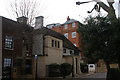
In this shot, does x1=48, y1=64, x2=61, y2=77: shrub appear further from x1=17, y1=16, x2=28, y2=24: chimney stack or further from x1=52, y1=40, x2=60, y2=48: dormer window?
x1=17, y1=16, x2=28, y2=24: chimney stack

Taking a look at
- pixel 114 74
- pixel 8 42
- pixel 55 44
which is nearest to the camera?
pixel 114 74

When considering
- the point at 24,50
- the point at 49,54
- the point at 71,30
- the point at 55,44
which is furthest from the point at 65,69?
the point at 71,30

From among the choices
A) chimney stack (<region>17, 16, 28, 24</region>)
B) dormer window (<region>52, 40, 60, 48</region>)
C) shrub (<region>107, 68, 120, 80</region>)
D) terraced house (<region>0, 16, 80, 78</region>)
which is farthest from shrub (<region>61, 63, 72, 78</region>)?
shrub (<region>107, 68, 120, 80</region>)

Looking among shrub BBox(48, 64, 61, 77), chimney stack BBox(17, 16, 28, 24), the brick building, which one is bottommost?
shrub BBox(48, 64, 61, 77)

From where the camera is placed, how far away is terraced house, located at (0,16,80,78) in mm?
25156

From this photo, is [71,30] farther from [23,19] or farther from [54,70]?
[23,19]

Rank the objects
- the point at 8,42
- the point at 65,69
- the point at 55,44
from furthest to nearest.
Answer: the point at 55,44 < the point at 65,69 < the point at 8,42

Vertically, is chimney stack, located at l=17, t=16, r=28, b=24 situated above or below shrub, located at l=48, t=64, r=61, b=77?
above

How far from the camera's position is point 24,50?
26.1 metres

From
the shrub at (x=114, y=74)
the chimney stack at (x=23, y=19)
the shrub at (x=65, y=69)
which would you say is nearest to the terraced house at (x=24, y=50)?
the chimney stack at (x=23, y=19)

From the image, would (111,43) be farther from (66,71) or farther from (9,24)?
→ (9,24)

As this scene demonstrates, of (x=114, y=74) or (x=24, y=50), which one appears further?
(x=24, y=50)

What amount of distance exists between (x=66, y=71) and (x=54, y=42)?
555cm

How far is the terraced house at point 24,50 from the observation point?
25.2 metres
